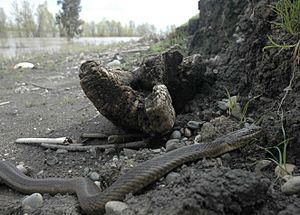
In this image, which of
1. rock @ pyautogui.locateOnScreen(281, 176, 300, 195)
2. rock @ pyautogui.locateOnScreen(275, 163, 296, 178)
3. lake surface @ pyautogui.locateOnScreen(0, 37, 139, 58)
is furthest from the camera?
lake surface @ pyautogui.locateOnScreen(0, 37, 139, 58)

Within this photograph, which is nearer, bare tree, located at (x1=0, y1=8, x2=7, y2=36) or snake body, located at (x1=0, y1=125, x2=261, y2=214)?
snake body, located at (x1=0, y1=125, x2=261, y2=214)

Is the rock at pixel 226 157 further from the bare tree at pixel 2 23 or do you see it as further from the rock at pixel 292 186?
the bare tree at pixel 2 23

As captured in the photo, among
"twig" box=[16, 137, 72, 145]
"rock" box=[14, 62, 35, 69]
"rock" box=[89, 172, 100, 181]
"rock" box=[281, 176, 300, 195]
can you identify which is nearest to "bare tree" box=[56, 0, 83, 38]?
"rock" box=[14, 62, 35, 69]

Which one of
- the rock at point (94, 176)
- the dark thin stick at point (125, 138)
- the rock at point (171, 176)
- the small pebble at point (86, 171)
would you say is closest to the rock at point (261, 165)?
the rock at point (171, 176)

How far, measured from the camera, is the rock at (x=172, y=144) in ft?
10.7

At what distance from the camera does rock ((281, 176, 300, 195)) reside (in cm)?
210

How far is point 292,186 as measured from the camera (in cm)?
211

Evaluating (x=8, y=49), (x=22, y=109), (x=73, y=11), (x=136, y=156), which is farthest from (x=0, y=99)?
(x=73, y=11)

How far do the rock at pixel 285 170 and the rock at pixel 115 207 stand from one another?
41.9 inches

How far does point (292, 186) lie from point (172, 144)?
4.57 feet

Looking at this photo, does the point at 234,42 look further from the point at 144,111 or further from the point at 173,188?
the point at 173,188

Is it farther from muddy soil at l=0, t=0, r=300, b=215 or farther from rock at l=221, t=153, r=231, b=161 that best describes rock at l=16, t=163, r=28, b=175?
rock at l=221, t=153, r=231, b=161

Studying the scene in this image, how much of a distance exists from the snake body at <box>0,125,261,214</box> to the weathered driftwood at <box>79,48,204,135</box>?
75 cm

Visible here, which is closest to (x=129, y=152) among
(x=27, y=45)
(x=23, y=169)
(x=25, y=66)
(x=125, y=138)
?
(x=125, y=138)
